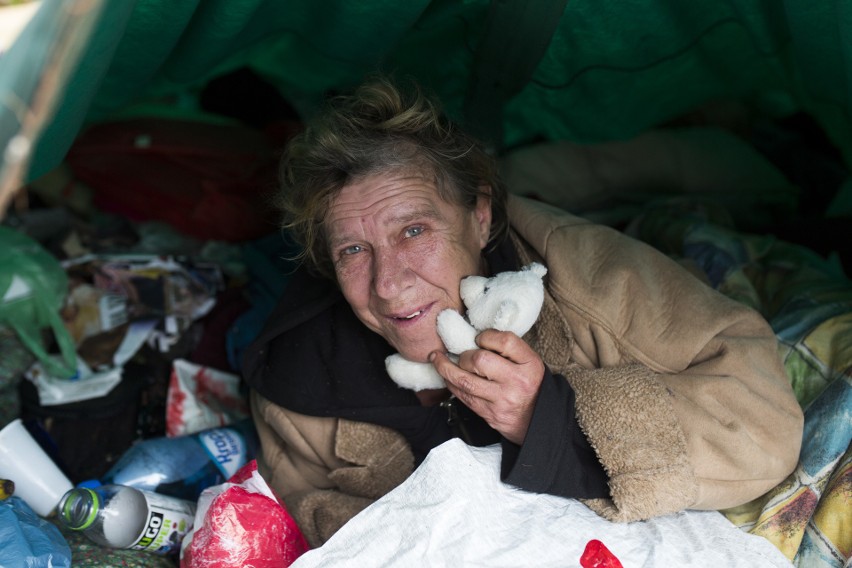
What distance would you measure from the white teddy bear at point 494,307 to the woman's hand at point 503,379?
0.05 meters

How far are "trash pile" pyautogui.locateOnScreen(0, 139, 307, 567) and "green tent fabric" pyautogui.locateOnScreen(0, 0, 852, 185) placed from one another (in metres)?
0.63

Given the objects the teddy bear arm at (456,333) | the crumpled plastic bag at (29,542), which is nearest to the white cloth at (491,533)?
the teddy bear arm at (456,333)

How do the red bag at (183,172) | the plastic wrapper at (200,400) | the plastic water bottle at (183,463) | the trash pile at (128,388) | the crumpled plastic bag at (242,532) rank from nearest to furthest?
the crumpled plastic bag at (242,532) → the trash pile at (128,388) → the plastic water bottle at (183,463) → the plastic wrapper at (200,400) → the red bag at (183,172)

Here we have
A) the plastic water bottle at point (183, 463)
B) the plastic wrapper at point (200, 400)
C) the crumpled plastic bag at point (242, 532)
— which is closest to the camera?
the crumpled plastic bag at point (242, 532)

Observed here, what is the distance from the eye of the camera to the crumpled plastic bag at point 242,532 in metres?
1.67

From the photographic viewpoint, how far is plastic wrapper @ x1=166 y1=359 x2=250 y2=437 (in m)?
2.65

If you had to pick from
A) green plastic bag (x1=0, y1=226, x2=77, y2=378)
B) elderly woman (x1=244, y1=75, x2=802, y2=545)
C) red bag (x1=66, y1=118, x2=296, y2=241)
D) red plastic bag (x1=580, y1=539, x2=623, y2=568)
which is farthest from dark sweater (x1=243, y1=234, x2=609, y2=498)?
red bag (x1=66, y1=118, x2=296, y2=241)

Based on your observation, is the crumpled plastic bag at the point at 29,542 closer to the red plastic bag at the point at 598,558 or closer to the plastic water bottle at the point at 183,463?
the plastic water bottle at the point at 183,463

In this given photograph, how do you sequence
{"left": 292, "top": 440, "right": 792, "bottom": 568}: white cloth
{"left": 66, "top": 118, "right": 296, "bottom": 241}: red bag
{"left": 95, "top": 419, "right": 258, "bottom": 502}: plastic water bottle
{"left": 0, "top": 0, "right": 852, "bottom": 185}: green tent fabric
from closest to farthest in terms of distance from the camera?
1. {"left": 292, "top": 440, "right": 792, "bottom": 568}: white cloth
2. {"left": 0, "top": 0, "right": 852, "bottom": 185}: green tent fabric
3. {"left": 95, "top": 419, "right": 258, "bottom": 502}: plastic water bottle
4. {"left": 66, "top": 118, "right": 296, "bottom": 241}: red bag

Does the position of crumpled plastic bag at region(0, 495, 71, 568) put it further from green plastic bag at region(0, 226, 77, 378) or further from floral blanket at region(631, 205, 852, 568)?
floral blanket at region(631, 205, 852, 568)

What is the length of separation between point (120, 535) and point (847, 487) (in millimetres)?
1616

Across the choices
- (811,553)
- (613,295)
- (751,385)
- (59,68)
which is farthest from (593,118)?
(59,68)

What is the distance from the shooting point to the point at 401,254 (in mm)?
1913

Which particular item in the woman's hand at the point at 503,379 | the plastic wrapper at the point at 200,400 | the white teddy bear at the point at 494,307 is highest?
the white teddy bear at the point at 494,307
